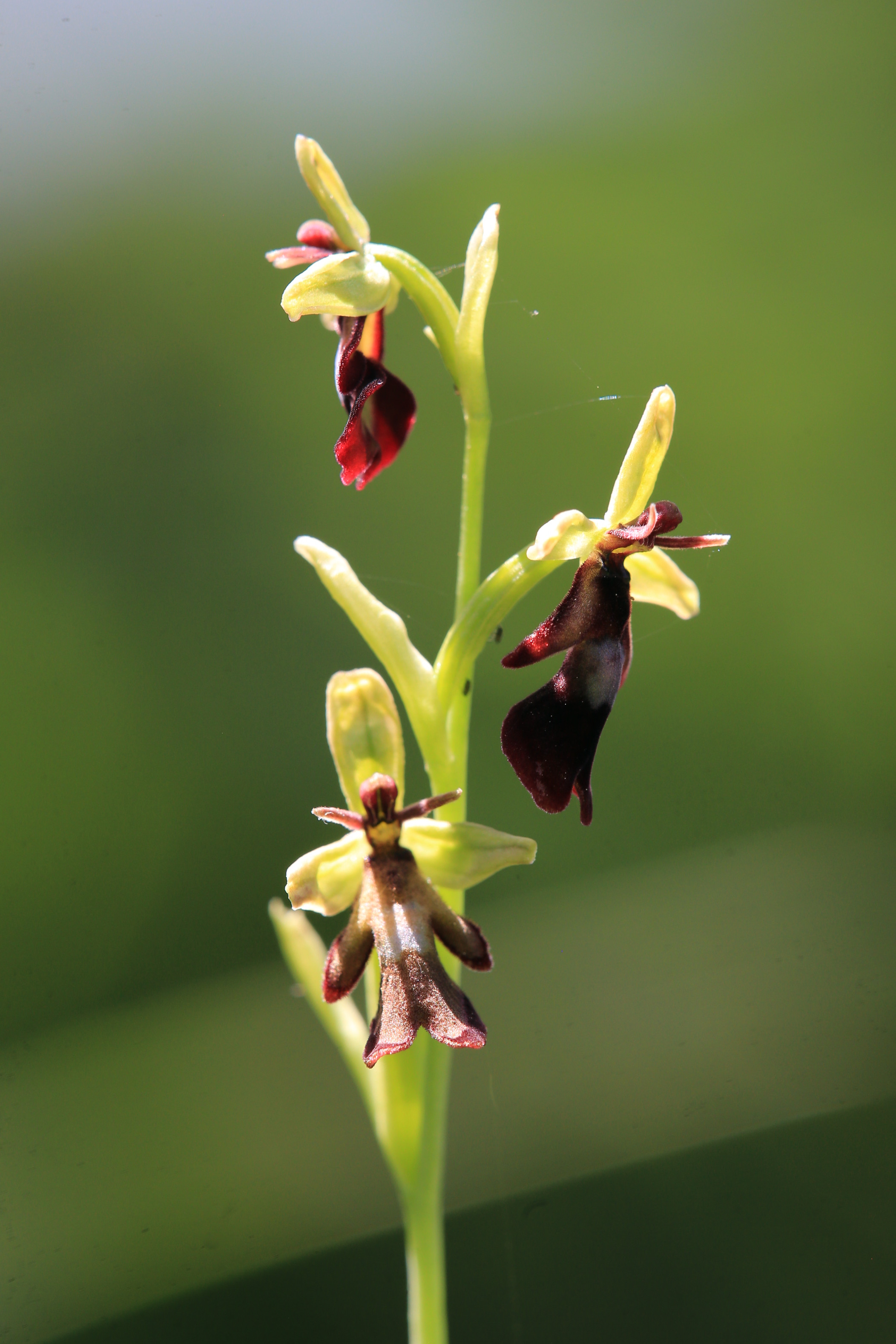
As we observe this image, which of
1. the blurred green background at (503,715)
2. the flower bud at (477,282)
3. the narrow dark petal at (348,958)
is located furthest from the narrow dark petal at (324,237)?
the blurred green background at (503,715)

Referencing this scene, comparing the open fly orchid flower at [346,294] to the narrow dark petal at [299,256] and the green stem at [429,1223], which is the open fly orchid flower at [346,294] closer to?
the narrow dark petal at [299,256]

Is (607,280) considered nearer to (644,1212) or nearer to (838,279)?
(838,279)

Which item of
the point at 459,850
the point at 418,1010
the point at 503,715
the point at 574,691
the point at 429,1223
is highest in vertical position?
the point at 503,715

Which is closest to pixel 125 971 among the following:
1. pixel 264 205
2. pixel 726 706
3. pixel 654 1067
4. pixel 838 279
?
pixel 654 1067

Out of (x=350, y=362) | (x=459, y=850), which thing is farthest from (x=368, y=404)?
(x=459, y=850)

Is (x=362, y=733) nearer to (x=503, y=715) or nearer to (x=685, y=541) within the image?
(x=685, y=541)
